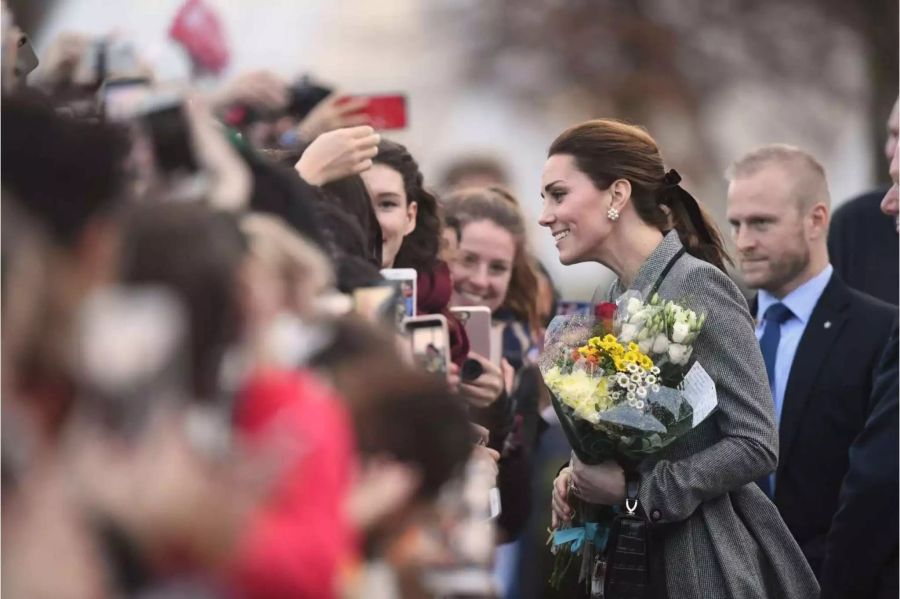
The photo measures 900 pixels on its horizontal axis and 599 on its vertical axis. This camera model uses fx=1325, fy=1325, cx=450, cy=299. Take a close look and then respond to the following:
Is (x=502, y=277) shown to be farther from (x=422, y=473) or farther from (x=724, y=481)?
(x=422, y=473)

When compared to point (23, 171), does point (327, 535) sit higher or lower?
lower

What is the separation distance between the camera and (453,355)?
3.25m

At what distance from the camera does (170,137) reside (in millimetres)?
1327

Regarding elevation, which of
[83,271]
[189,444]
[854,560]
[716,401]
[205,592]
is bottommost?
[854,560]

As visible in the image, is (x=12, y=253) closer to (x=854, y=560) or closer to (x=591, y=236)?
(x=854, y=560)

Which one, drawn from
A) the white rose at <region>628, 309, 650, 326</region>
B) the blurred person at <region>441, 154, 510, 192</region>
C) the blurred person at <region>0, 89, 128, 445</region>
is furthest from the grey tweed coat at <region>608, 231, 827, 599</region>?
the blurred person at <region>441, 154, 510, 192</region>

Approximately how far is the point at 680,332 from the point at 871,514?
1.85 feet

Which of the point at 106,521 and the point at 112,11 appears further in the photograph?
the point at 112,11

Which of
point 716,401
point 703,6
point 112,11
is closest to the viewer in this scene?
point 716,401

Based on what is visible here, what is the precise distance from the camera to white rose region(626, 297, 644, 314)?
295 cm

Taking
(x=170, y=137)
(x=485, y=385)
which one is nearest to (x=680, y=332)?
(x=485, y=385)

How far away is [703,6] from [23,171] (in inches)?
309

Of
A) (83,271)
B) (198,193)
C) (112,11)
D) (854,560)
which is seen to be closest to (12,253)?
(83,271)

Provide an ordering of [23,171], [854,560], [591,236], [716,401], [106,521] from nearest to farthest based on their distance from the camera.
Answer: [106,521] < [23,171] < [854,560] < [716,401] < [591,236]
